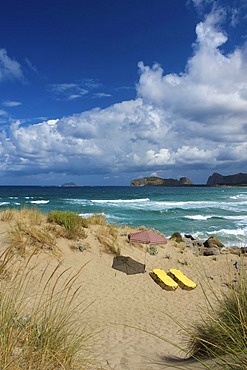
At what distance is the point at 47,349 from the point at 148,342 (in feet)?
13.4

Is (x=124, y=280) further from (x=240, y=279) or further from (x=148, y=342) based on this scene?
(x=240, y=279)

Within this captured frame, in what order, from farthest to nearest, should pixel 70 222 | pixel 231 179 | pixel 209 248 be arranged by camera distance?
pixel 231 179 < pixel 209 248 < pixel 70 222

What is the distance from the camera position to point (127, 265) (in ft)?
43.0

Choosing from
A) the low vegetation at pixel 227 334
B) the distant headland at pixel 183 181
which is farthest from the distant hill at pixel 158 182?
the low vegetation at pixel 227 334

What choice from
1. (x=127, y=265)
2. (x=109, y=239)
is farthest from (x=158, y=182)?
(x=127, y=265)

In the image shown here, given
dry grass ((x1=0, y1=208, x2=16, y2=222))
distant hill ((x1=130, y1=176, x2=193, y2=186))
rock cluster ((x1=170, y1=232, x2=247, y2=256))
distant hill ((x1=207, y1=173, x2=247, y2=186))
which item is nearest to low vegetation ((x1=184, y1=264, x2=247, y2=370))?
rock cluster ((x1=170, y1=232, x2=247, y2=256))

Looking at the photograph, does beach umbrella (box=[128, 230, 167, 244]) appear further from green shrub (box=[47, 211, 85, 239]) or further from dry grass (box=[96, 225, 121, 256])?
green shrub (box=[47, 211, 85, 239])

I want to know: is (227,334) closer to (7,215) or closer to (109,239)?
(109,239)

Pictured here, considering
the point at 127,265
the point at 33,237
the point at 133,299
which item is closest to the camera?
the point at 133,299

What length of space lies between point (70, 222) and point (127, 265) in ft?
10.2

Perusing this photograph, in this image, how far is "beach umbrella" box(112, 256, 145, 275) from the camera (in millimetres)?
12959

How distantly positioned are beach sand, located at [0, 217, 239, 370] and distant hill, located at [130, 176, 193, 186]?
168045 millimetres

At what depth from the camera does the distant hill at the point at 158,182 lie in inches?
7279

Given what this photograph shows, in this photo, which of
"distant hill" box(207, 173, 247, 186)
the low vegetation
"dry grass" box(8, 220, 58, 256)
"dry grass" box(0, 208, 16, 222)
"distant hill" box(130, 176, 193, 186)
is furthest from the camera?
"distant hill" box(207, 173, 247, 186)
